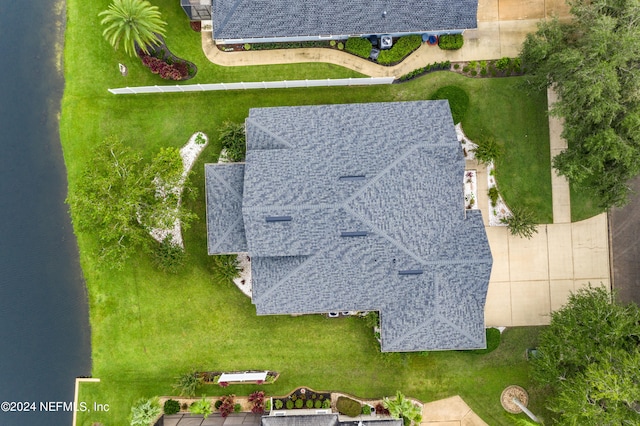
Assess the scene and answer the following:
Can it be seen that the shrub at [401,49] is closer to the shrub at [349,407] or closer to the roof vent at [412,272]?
the roof vent at [412,272]

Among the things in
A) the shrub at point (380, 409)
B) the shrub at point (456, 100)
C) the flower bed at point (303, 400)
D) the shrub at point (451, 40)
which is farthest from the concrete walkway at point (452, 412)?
the shrub at point (451, 40)

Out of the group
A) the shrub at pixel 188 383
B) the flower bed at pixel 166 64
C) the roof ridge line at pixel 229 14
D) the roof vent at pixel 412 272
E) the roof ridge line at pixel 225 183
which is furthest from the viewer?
the flower bed at pixel 166 64

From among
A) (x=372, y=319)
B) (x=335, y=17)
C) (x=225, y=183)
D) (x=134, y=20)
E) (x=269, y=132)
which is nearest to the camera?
(x=269, y=132)

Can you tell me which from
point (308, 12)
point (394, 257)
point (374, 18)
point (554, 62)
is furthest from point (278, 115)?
point (554, 62)

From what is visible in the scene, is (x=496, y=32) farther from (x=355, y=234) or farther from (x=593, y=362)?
(x=593, y=362)

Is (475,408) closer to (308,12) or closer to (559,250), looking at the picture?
(559,250)

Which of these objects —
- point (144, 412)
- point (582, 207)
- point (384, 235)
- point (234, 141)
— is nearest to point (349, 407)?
point (384, 235)
